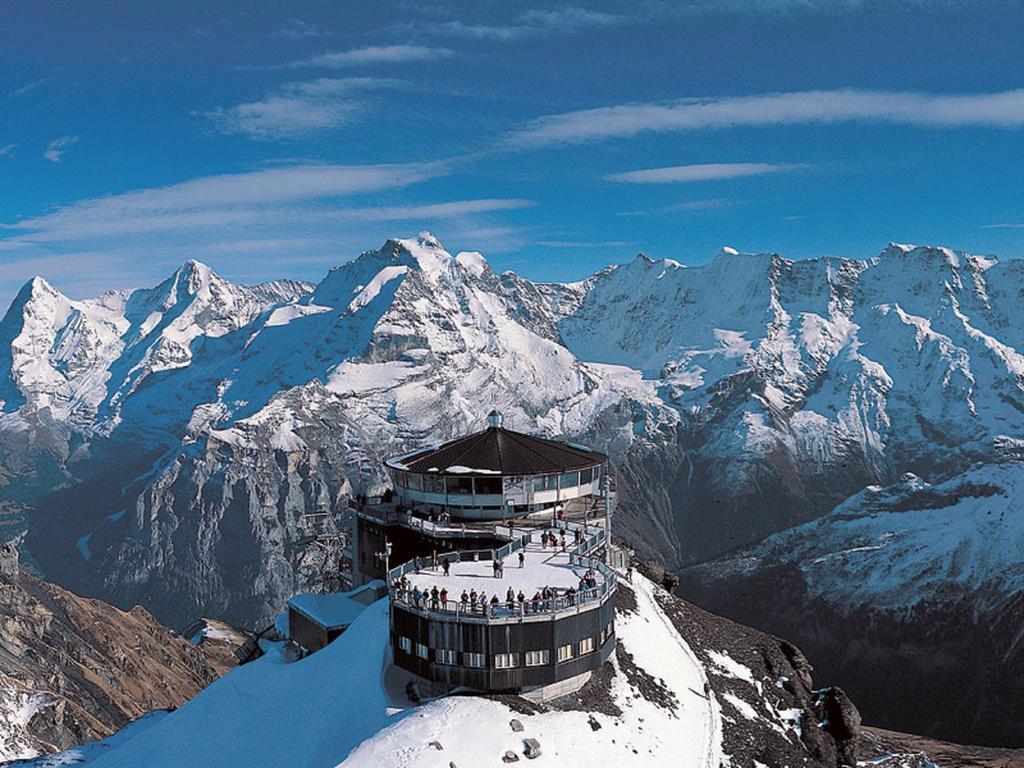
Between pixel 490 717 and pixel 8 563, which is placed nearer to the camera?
pixel 490 717

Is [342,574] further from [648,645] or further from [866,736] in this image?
[866,736]

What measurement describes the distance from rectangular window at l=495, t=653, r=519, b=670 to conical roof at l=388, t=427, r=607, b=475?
32.7 meters

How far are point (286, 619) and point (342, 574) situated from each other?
2204cm

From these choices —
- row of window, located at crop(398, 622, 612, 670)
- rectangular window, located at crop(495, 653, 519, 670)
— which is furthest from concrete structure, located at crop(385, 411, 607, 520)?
rectangular window, located at crop(495, 653, 519, 670)

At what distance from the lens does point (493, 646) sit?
60375 millimetres

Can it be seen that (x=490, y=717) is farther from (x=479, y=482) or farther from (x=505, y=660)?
(x=479, y=482)

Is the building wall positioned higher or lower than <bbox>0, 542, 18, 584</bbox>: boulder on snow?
higher

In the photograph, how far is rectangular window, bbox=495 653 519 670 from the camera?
60469mm

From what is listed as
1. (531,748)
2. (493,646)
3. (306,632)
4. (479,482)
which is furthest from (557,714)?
(479,482)

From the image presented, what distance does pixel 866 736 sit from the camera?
4503 inches

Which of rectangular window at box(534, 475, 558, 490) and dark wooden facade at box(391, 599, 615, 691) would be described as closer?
dark wooden facade at box(391, 599, 615, 691)

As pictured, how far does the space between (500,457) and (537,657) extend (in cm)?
3570

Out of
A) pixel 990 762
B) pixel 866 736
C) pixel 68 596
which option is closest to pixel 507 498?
pixel 866 736

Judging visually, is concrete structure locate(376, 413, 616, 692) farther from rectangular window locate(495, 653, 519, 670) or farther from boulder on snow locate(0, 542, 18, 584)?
boulder on snow locate(0, 542, 18, 584)
